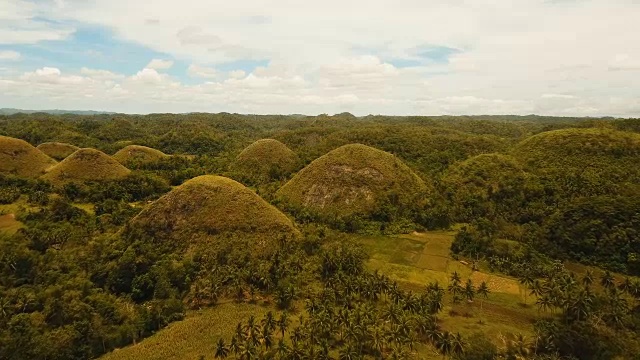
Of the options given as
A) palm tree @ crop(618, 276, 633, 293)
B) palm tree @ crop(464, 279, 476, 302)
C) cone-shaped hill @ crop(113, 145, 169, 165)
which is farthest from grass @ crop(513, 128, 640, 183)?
cone-shaped hill @ crop(113, 145, 169, 165)

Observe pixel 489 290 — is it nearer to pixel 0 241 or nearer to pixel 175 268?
pixel 175 268

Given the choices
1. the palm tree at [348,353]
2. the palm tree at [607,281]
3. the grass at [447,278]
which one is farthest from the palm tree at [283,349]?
the palm tree at [607,281]

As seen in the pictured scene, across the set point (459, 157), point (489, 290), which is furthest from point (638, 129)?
point (489, 290)

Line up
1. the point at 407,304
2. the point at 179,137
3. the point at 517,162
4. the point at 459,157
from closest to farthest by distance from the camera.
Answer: the point at 407,304 < the point at 517,162 < the point at 459,157 < the point at 179,137

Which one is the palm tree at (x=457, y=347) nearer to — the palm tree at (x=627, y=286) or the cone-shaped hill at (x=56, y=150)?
the palm tree at (x=627, y=286)

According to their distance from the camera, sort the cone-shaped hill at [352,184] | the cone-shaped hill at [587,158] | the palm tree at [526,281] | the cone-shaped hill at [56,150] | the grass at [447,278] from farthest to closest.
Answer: the cone-shaped hill at [56,150]
the cone-shaped hill at [352,184]
the cone-shaped hill at [587,158]
the palm tree at [526,281]
the grass at [447,278]

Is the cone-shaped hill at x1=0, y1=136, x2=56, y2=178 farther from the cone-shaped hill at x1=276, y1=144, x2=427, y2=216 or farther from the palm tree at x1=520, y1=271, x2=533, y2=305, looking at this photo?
the palm tree at x1=520, y1=271, x2=533, y2=305
